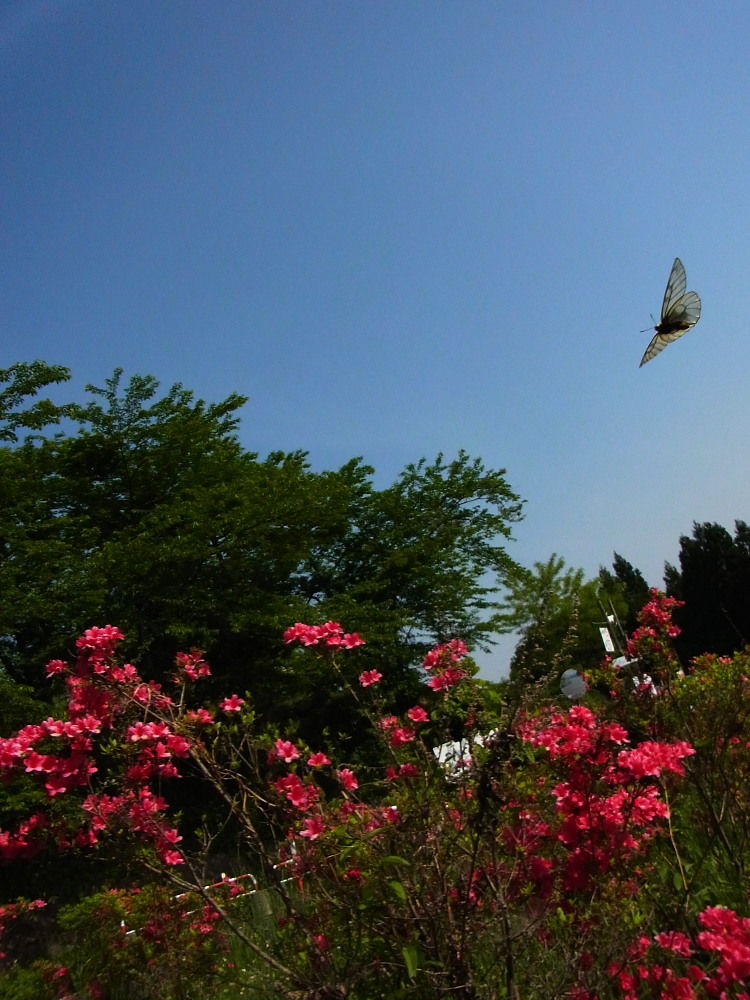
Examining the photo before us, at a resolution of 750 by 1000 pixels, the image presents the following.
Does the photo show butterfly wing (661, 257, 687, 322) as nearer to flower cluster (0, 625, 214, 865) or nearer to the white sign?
the white sign

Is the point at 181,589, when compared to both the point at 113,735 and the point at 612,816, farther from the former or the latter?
the point at 612,816

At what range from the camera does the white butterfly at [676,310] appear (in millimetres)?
5375

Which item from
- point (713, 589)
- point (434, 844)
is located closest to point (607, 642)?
point (434, 844)

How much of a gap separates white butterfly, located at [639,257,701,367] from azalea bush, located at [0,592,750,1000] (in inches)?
122

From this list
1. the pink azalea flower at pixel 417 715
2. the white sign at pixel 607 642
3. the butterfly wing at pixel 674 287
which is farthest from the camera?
the white sign at pixel 607 642

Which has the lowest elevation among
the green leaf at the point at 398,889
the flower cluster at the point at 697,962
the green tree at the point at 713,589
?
the flower cluster at the point at 697,962

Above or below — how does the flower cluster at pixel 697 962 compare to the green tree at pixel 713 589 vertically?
below

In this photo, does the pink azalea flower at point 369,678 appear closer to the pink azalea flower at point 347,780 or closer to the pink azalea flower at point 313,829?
the pink azalea flower at point 347,780

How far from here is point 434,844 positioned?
2.25m

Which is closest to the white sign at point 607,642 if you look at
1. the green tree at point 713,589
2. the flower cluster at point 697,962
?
the flower cluster at point 697,962

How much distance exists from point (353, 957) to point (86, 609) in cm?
856

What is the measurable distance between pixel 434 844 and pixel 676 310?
179 inches

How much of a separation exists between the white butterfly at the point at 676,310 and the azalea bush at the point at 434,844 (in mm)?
3098

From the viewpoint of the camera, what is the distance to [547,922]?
2.71m
